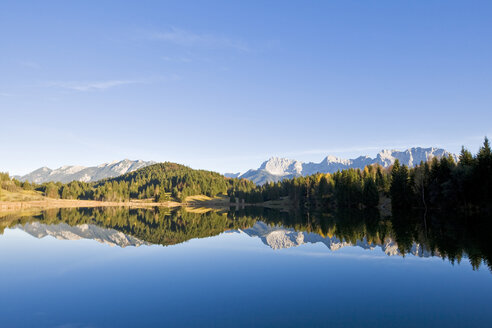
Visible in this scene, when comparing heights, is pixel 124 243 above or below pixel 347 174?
below

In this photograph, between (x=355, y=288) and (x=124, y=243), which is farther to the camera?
(x=124, y=243)

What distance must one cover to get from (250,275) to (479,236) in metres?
32.3

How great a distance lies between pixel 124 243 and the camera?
1751 inches

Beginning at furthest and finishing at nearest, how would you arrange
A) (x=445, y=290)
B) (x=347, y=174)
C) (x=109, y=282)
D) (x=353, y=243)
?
1. (x=347, y=174)
2. (x=353, y=243)
3. (x=109, y=282)
4. (x=445, y=290)

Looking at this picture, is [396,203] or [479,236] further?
[396,203]

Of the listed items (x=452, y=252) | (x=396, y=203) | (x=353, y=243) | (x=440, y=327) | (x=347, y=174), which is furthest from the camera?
(x=347, y=174)

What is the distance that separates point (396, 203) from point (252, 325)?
109m

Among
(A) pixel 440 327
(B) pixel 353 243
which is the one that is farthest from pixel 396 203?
(A) pixel 440 327

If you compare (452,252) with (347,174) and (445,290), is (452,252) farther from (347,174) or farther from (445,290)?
(347,174)

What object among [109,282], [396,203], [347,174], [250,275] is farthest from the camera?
[347,174]

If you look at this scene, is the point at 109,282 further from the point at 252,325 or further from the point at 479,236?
the point at 479,236

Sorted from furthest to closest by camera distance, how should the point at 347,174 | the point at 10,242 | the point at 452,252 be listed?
1. the point at 347,174
2. the point at 10,242
3. the point at 452,252

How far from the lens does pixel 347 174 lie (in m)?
139

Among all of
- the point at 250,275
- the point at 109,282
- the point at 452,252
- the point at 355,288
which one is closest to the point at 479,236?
the point at 452,252
